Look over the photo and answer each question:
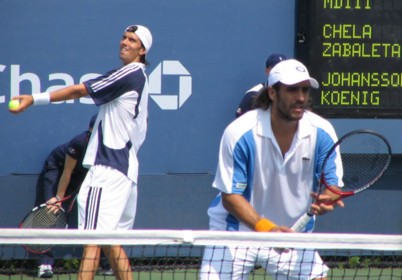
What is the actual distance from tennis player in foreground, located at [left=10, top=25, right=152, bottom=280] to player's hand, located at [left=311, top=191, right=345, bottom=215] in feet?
5.28

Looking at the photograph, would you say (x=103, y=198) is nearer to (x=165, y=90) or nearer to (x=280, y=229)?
(x=280, y=229)

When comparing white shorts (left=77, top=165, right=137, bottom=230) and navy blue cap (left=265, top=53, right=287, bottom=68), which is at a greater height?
navy blue cap (left=265, top=53, right=287, bottom=68)

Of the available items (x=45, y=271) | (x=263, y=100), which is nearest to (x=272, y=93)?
(x=263, y=100)

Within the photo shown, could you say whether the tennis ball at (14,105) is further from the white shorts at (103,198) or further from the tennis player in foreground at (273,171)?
the tennis player in foreground at (273,171)

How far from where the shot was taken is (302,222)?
4637 millimetres

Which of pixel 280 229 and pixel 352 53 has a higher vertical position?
pixel 352 53

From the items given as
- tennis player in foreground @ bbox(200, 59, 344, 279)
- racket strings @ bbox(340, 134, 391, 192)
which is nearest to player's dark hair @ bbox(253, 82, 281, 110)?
tennis player in foreground @ bbox(200, 59, 344, 279)

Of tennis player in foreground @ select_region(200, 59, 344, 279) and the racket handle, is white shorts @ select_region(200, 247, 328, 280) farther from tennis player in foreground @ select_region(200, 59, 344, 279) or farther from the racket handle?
the racket handle

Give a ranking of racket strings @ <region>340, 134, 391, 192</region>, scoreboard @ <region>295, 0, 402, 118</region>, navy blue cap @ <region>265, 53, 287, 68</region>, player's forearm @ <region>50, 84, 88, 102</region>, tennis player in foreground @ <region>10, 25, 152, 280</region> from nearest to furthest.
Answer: racket strings @ <region>340, 134, 391, 192</region>, player's forearm @ <region>50, 84, 88, 102</region>, tennis player in foreground @ <region>10, 25, 152, 280</region>, navy blue cap @ <region>265, 53, 287, 68</region>, scoreboard @ <region>295, 0, 402, 118</region>

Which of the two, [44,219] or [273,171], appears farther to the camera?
[44,219]

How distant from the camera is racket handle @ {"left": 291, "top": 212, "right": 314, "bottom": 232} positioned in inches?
182

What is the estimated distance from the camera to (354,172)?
557cm

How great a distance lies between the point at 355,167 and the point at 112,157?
4.55 feet

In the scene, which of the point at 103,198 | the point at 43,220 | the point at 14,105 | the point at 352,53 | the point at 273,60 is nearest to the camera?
the point at 14,105
